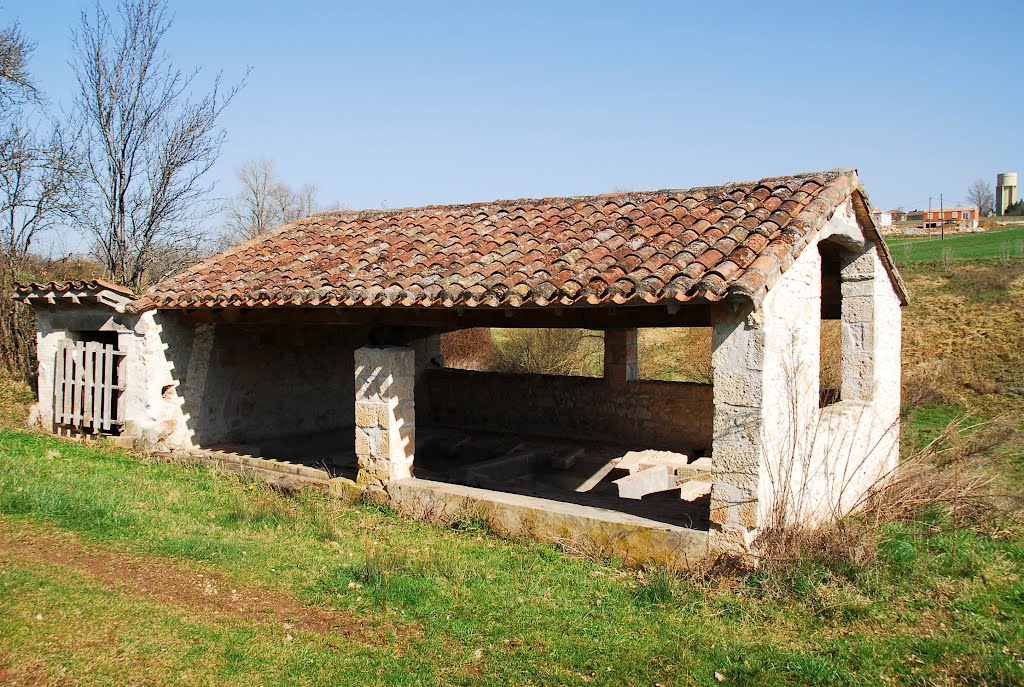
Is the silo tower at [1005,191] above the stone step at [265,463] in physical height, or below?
above

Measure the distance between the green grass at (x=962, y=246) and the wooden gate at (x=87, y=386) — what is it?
24.8m

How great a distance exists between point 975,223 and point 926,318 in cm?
2248

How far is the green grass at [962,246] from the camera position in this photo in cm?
2558

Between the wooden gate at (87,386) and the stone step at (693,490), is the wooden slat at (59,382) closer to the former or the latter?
the wooden gate at (87,386)

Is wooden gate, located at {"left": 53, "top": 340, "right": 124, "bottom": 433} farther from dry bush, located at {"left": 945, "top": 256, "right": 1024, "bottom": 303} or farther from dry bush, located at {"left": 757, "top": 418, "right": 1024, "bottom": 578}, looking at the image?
dry bush, located at {"left": 945, "top": 256, "right": 1024, "bottom": 303}

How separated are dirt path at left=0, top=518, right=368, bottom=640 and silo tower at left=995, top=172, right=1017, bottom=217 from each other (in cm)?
7163

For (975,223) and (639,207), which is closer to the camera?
(639,207)

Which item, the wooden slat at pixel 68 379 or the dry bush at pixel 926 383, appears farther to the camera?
the dry bush at pixel 926 383

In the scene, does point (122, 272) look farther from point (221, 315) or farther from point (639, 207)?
point (639, 207)

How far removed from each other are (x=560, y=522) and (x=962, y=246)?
29.2m

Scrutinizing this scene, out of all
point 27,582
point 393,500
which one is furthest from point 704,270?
point 27,582

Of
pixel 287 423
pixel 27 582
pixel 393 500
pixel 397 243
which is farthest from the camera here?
pixel 287 423

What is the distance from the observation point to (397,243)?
8.73m

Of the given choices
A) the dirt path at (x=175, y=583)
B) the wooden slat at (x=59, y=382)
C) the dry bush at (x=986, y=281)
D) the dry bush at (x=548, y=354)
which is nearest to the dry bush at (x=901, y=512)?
the dirt path at (x=175, y=583)
